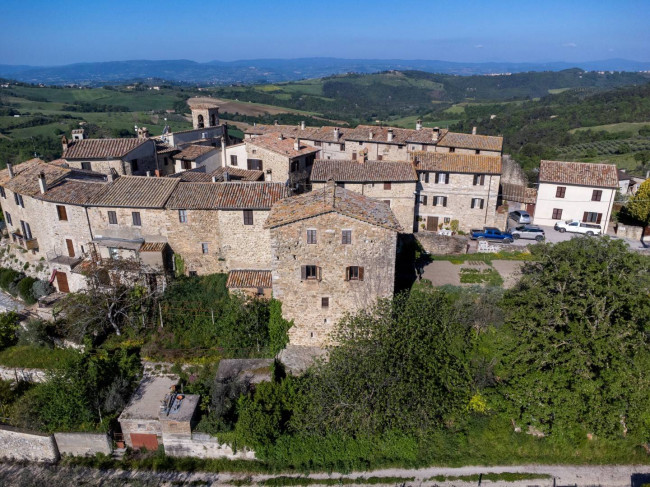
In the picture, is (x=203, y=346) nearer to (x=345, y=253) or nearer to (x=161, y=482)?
(x=161, y=482)

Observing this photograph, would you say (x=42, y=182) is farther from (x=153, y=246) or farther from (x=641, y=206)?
(x=641, y=206)

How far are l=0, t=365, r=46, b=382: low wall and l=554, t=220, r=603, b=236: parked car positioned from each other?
134 ft

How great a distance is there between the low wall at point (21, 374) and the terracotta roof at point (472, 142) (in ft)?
134

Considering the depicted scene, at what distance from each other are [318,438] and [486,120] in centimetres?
11908

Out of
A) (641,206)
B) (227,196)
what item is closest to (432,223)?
(641,206)

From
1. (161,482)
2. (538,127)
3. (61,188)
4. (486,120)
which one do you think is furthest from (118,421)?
(486,120)

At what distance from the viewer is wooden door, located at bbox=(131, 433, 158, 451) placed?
811 inches

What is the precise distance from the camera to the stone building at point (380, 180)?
1395 inches

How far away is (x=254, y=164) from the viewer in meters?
42.1

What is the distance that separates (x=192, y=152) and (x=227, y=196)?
1656 cm

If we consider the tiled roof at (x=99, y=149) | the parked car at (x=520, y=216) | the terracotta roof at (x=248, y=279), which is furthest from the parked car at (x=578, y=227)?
the tiled roof at (x=99, y=149)

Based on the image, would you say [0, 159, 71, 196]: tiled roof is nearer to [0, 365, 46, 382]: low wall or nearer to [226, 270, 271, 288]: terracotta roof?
[0, 365, 46, 382]: low wall

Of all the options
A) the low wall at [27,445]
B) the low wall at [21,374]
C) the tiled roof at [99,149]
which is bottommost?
the low wall at [27,445]

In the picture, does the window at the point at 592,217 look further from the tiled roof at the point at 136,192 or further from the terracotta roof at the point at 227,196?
the tiled roof at the point at 136,192
